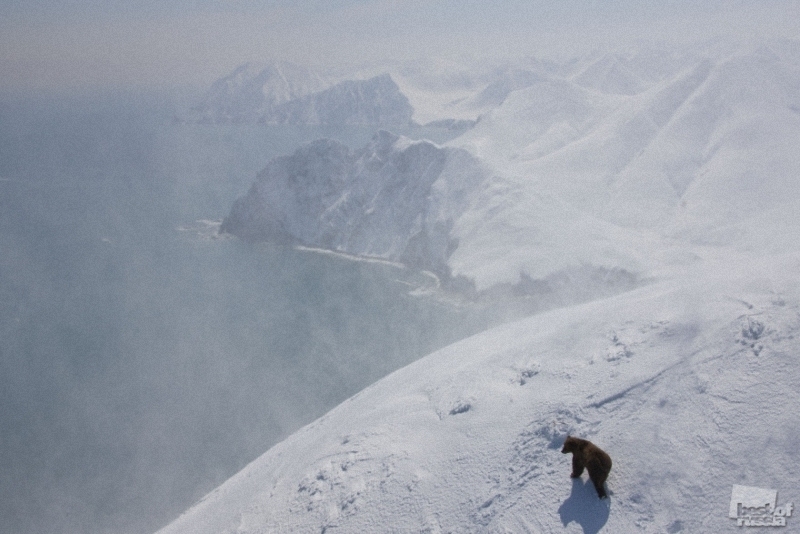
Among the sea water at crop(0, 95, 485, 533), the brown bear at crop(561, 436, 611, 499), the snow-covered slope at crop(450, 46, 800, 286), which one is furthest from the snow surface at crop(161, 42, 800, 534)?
the snow-covered slope at crop(450, 46, 800, 286)

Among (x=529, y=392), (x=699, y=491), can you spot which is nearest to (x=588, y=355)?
(x=529, y=392)

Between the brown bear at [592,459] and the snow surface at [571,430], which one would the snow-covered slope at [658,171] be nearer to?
the snow surface at [571,430]

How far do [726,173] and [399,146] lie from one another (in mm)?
52247

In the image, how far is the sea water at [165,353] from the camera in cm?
3838

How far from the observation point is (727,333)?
14.2 metres

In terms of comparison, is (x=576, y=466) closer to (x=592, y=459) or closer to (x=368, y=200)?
(x=592, y=459)

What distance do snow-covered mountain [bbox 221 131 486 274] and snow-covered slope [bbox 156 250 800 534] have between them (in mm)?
56864

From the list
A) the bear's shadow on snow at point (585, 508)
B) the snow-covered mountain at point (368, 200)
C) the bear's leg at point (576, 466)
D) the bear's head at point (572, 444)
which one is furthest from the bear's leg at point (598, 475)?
the snow-covered mountain at point (368, 200)

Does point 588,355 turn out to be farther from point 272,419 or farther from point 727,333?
point 272,419

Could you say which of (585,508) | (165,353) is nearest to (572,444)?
(585,508)
